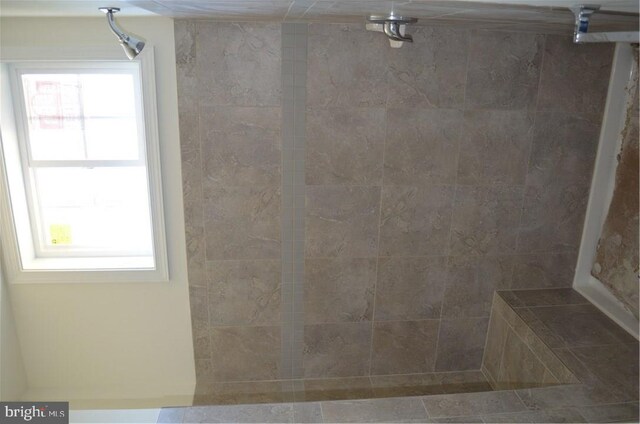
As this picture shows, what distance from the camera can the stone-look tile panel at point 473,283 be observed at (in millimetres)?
2922

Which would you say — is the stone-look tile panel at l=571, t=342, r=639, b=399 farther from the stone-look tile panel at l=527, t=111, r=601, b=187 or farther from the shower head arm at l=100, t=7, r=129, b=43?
the shower head arm at l=100, t=7, r=129, b=43

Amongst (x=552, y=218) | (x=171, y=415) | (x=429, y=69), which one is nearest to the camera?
(x=171, y=415)

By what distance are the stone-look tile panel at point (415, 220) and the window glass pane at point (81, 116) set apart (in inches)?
57.8

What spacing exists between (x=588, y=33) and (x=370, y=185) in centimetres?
134

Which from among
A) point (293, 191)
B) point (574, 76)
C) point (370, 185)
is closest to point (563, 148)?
point (574, 76)

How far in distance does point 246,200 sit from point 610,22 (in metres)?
1.81

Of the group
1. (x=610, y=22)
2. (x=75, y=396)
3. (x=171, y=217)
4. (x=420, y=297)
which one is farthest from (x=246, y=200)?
(x=610, y=22)

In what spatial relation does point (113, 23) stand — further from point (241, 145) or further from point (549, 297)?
point (549, 297)

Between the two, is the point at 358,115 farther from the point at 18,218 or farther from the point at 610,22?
the point at 18,218

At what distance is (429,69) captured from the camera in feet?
8.44

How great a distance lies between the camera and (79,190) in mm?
2840

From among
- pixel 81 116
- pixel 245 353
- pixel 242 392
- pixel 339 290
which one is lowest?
pixel 242 392

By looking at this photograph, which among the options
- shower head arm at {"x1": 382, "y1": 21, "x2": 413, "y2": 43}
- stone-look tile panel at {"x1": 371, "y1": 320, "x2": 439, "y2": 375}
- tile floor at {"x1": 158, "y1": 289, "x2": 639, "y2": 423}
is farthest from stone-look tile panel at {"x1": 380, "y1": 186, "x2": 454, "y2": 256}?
shower head arm at {"x1": 382, "y1": 21, "x2": 413, "y2": 43}

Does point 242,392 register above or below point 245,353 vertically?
below
